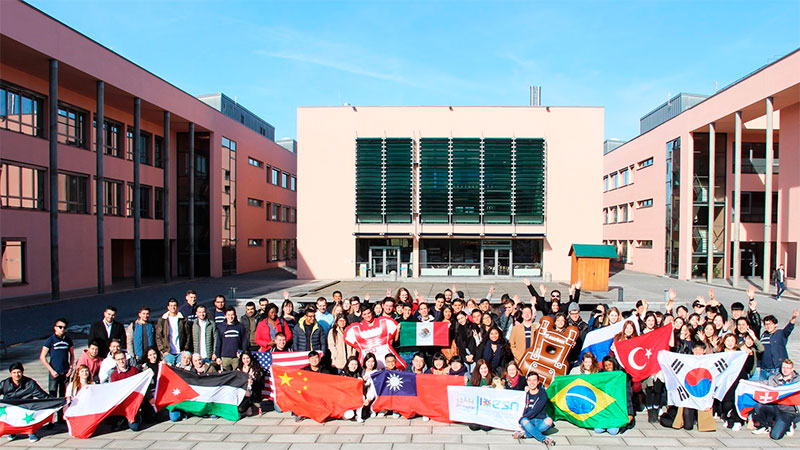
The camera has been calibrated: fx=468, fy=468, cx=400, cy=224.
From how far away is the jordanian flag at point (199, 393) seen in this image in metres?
7.48

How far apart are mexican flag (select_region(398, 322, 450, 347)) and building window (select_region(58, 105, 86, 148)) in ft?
71.7

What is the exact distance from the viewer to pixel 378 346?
8844 mm

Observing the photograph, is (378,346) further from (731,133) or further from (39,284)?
(731,133)

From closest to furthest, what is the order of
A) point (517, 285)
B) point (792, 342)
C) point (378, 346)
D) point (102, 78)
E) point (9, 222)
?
point (378, 346), point (792, 342), point (9, 222), point (102, 78), point (517, 285)

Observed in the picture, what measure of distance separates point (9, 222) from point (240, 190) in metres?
16.9

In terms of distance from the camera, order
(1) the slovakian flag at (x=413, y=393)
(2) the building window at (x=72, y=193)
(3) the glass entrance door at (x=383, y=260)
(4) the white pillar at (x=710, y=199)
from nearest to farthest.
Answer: (1) the slovakian flag at (x=413, y=393) < (2) the building window at (x=72, y=193) < (4) the white pillar at (x=710, y=199) < (3) the glass entrance door at (x=383, y=260)

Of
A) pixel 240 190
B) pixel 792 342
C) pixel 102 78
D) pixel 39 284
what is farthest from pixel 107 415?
pixel 240 190

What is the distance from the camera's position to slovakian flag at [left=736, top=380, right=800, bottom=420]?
7.00 metres

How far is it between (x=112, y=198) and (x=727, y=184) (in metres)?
37.7

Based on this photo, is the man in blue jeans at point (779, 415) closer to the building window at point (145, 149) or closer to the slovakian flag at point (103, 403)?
the slovakian flag at point (103, 403)

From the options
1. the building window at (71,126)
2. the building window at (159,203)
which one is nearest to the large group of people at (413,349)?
the building window at (71,126)

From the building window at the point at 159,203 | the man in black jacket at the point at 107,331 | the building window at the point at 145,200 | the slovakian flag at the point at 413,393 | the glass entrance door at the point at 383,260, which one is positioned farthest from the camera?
the glass entrance door at the point at 383,260

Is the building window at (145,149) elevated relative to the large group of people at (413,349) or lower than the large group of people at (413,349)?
elevated

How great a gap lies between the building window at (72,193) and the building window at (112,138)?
2576 mm
